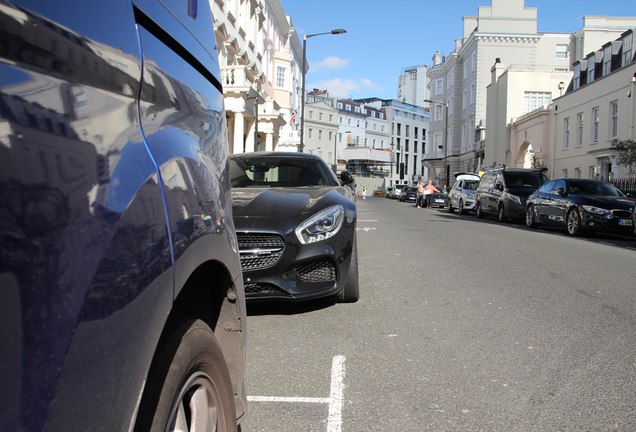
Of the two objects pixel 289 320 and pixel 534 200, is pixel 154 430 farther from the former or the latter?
pixel 534 200

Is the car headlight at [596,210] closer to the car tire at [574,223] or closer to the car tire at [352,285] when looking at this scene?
the car tire at [574,223]

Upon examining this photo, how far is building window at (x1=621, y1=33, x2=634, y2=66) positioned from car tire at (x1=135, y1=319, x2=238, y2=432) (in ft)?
99.3

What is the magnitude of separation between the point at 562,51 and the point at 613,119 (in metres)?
31.2

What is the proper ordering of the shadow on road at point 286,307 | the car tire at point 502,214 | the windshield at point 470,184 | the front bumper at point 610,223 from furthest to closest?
the windshield at point 470,184, the car tire at point 502,214, the front bumper at point 610,223, the shadow on road at point 286,307

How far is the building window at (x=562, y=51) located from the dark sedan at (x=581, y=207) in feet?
147

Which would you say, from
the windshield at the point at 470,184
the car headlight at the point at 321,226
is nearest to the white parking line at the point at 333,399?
the car headlight at the point at 321,226

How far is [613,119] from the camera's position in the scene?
27797 mm

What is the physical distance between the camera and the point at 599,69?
102 ft

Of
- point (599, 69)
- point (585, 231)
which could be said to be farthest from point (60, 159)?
point (599, 69)

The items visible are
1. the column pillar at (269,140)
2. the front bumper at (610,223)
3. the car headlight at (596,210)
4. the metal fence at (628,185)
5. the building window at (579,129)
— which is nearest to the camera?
the front bumper at (610,223)

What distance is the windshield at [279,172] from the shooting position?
6.64 meters

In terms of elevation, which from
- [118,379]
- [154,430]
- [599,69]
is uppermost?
[599,69]

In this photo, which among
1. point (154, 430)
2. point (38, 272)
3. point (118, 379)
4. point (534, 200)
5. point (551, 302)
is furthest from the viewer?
point (534, 200)

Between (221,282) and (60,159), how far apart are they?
1.14m
